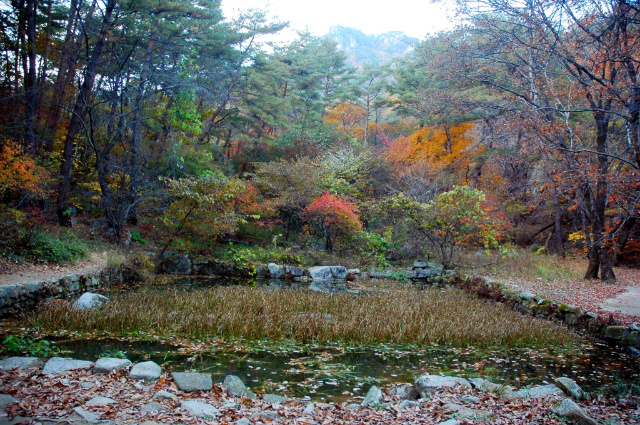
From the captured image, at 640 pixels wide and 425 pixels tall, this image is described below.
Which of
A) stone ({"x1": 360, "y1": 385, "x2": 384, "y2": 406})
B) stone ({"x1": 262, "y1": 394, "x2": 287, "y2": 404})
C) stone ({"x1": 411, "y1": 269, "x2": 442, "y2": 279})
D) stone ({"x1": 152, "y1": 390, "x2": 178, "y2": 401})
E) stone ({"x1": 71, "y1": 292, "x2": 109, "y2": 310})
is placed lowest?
stone ({"x1": 411, "y1": 269, "x2": 442, "y2": 279})

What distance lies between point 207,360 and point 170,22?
14589 millimetres

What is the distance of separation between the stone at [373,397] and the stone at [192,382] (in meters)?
1.58

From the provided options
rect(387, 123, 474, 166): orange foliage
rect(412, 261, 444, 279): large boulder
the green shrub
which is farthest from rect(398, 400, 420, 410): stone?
rect(387, 123, 474, 166): orange foliage

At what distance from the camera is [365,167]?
2159 cm

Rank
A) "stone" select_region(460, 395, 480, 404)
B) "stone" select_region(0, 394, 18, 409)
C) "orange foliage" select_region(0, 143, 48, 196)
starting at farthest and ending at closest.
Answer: "orange foliage" select_region(0, 143, 48, 196)
"stone" select_region(460, 395, 480, 404)
"stone" select_region(0, 394, 18, 409)

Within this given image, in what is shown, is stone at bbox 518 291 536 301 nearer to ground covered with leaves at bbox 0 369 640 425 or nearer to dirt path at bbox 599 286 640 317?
dirt path at bbox 599 286 640 317

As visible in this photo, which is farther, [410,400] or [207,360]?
[207,360]

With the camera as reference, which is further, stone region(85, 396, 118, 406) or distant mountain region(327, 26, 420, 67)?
distant mountain region(327, 26, 420, 67)

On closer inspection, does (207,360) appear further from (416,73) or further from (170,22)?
(416,73)

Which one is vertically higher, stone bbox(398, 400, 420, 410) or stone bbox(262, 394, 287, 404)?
stone bbox(398, 400, 420, 410)

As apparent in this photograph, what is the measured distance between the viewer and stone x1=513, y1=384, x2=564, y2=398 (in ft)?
13.6

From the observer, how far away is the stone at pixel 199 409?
11.0ft

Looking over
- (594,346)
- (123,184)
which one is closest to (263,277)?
(123,184)

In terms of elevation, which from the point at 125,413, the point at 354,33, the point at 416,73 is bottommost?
the point at 125,413
